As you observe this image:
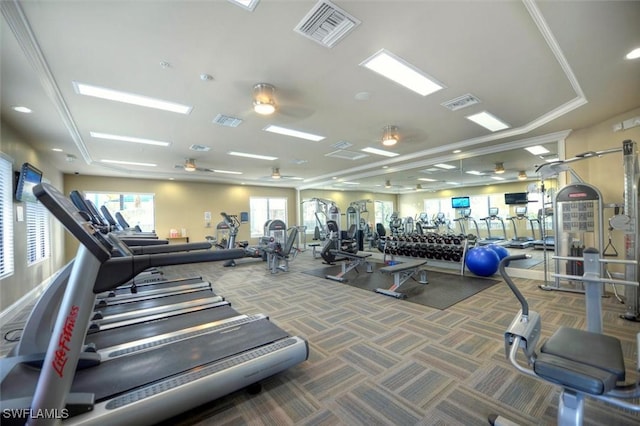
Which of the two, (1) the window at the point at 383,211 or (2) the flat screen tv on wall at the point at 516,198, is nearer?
(2) the flat screen tv on wall at the point at 516,198

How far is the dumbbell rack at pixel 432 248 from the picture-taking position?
245 inches

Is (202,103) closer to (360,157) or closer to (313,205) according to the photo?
(360,157)

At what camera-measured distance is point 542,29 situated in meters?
2.25

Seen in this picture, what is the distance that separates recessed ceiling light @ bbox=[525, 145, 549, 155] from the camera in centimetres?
542

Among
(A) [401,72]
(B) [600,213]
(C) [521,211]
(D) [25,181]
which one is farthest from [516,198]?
(D) [25,181]

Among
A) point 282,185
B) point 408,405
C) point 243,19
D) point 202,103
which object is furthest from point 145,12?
point 282,185

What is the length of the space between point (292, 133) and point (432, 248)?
444 centimetres

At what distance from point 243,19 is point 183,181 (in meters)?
8.71

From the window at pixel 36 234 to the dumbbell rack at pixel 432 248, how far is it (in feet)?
24.7

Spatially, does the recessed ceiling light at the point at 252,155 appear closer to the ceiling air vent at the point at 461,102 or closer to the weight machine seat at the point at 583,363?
the ceiling air vent at the point at 461,102

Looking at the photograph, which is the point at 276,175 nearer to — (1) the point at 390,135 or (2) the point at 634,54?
(1) the point at 390,135

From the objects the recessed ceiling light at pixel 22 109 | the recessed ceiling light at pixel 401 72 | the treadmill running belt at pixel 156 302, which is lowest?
the treadmill running belt at pixel 156 302

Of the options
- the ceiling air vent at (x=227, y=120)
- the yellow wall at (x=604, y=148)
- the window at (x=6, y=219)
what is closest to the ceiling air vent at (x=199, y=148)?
the ceiling air vent at (x=227, y=120)

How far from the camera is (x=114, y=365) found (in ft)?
6.47
